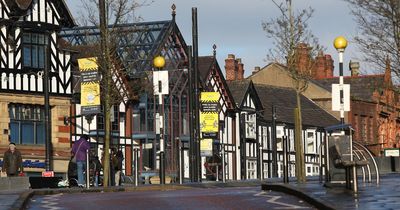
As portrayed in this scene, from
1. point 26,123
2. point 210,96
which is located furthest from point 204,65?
point 26,123

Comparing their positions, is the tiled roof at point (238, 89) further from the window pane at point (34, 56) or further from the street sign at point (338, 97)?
the street sign at point (338, 97)

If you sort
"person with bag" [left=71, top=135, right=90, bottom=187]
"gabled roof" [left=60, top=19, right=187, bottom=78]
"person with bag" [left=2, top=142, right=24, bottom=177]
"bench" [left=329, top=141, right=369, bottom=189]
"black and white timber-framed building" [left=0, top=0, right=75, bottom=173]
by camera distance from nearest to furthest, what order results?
"bench" [left=329, top=141, right=369, bottom=189], "person with bag" [left=2, top=142, right=24, bottom=177], "person with bag" [left=71, top=135, right=90, bottom=187], "black and white timber-framed building" [left=0, top=0, right=75, bottom=173], "gabled roof" [left=60, top=19, right=187, bottom=78]

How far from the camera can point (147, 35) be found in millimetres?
62031

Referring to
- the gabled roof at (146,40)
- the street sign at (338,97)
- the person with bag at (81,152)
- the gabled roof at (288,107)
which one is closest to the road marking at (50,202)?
the street sign at (338,97)

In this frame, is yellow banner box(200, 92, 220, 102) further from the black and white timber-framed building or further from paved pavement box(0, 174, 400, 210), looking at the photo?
paved pavement box(0, 174, 400, 210)

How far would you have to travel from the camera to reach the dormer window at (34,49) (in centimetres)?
5267

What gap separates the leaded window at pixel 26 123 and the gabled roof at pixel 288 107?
95.3 feet

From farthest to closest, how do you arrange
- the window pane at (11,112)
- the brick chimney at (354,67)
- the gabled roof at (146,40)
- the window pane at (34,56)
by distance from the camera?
the brick chimney at (354,67)
the gabled roof at (146,40)
the window pane at (34,56)
the window pane at (11,112)

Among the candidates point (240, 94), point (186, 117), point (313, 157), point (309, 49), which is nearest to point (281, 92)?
point (313, 157)

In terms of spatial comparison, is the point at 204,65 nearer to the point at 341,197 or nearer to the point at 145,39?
the point at 145,39

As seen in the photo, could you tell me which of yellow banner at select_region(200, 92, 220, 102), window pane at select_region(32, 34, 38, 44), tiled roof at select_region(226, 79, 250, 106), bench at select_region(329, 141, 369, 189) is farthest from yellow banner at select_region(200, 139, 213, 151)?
bench at select_region(329, 141, 369, 189)

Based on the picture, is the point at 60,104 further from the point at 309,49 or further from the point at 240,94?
the point at 240,94

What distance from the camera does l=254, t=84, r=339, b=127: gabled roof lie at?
8206 cm

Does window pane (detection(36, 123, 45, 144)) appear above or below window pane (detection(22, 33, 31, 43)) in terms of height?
below
